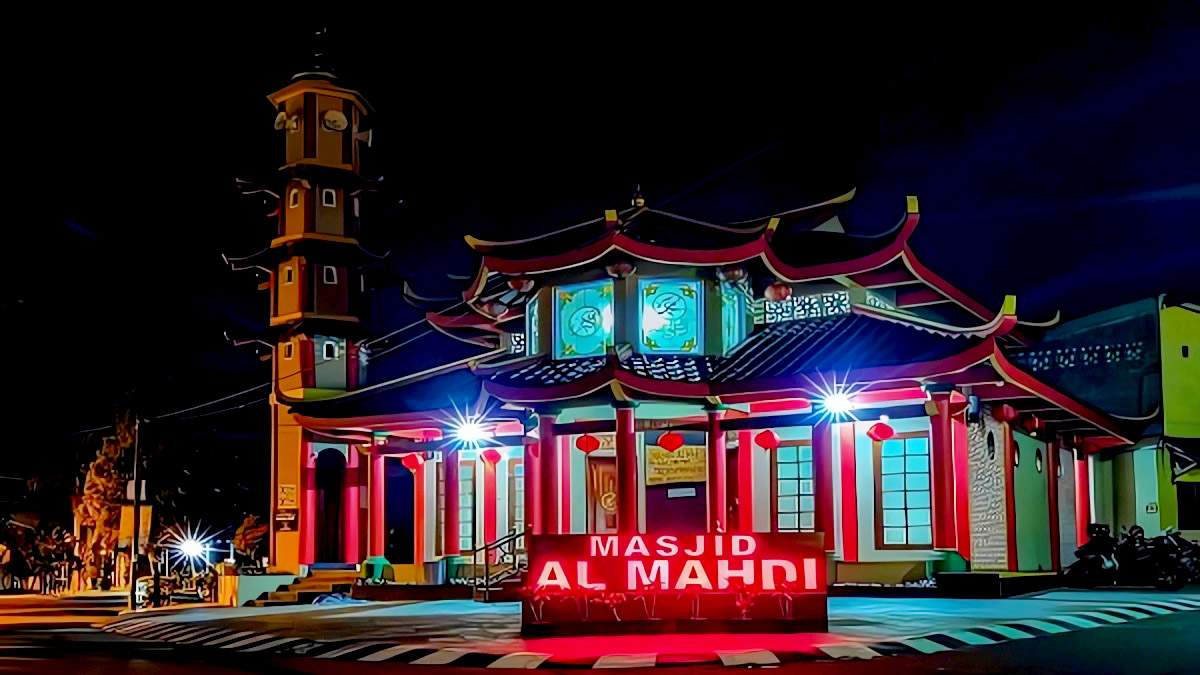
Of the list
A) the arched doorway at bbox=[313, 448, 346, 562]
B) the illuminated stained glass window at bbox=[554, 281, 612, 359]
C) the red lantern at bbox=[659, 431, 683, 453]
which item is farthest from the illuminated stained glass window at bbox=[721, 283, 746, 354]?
the arched doorway at bbox=[313, 448, 346, 562]

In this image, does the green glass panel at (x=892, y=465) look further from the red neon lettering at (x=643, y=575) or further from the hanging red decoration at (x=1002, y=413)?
the red neon lettering at (x=643, y=575)

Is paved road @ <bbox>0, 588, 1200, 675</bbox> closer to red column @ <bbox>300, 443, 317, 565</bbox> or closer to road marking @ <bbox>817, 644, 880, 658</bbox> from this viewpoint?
road marking @ <bbox>817, 644, 880, 658</bbox>

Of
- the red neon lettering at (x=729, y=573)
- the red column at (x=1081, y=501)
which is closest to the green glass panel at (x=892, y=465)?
the red column at (x=1081, y=501)

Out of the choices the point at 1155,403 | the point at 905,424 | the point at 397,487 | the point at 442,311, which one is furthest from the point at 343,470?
the point at 1155,403

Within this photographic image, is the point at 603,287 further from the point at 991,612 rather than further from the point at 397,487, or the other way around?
the point at 397,487

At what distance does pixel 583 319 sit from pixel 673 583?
415 inches

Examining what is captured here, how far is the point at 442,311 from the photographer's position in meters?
29.8

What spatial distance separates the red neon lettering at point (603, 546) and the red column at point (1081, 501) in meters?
16.0

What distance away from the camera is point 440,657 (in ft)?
46.2

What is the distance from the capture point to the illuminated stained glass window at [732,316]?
83.6 feet

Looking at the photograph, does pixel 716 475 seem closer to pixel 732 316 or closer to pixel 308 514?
pixel 732 316

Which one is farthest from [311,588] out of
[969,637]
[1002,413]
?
[969,637]

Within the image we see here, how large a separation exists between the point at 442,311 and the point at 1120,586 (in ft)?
50.2

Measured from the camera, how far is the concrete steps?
27.3 metres
